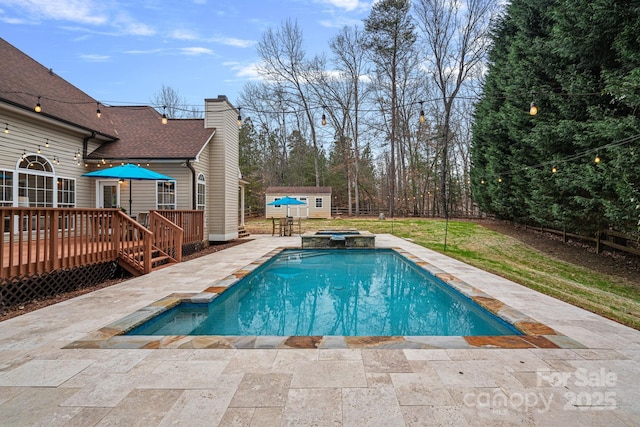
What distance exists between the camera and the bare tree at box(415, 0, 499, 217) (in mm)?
18516

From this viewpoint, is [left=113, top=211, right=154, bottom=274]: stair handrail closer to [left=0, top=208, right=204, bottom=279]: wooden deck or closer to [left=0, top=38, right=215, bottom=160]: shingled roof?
[left=0, top=208, right=204, bottom=279]: wooden deck

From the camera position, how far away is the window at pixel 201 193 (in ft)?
31.3

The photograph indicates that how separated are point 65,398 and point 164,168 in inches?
324

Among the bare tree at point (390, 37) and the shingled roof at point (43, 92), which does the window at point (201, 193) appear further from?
the bare tree at point (390, 37)

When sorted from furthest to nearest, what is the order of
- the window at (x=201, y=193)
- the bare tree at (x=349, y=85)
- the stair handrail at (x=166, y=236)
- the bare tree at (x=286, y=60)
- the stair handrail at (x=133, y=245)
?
the bare tree at (x=349, y=85)
the bare tree at (x=286, y=60)
the window at (x=201, y=193)
the stair handrail at (x=166, y=236)
the stair handrail at (x=133, y=245)

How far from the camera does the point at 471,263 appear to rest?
722 centimetres

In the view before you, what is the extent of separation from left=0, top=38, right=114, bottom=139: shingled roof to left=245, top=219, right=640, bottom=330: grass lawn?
10.9 meters

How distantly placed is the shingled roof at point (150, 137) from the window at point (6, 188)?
236 cm

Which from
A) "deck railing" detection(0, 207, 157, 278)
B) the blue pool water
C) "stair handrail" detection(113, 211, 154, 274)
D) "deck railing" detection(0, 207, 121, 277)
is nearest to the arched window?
"deck railing" detection(0, 207, 157, 278)

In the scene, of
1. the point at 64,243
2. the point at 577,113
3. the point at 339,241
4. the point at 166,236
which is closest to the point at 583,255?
the point at 577,113

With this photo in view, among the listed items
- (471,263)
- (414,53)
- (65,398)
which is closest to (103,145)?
(65,398)

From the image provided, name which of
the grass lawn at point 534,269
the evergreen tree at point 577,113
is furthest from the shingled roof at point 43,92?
the evergreen tree at point 577,113

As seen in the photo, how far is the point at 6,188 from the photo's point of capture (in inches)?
258

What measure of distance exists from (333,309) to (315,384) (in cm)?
259
